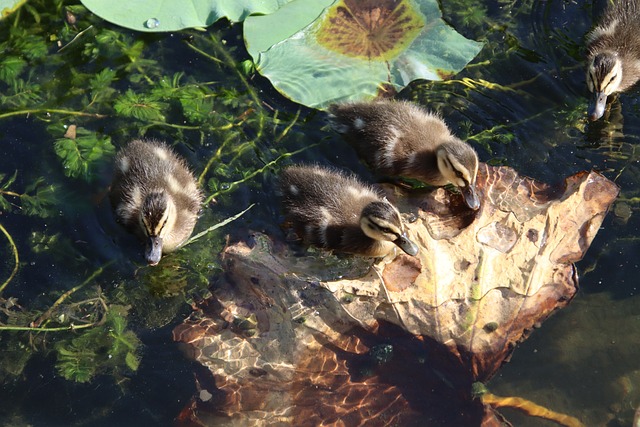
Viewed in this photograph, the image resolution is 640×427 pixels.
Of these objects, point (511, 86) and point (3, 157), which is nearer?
point (3, 157)

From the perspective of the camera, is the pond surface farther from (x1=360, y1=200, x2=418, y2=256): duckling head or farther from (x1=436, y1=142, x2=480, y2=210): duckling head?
(x1=360, y1=200, x2=418, y2=256): duckling head

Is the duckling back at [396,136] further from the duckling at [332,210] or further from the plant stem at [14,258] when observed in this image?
the plant stem at [14,258]

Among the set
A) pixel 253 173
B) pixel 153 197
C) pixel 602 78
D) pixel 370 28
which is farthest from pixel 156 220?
pixel 602 78

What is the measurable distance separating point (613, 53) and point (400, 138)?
5.02 ft

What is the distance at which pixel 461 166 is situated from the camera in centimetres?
477

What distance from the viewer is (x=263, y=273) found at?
4.66 meters

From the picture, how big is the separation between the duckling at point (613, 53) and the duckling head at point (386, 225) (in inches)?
62.9

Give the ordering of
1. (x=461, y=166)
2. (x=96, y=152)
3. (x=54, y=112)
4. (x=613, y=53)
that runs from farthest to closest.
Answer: (x=613, y=53), (x=54, y=112), (x=96, y=152), (x=461, y=166)

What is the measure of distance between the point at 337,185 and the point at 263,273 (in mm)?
648

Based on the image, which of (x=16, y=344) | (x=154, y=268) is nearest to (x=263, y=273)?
(x=154, y=268)

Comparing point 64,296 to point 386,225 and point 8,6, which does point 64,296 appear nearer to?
point 386,225

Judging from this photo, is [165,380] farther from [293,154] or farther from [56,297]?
[293,154]

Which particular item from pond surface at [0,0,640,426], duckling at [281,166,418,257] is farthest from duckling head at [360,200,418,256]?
pond surface at [0,0,640,426]

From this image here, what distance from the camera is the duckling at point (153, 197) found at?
455 cm
